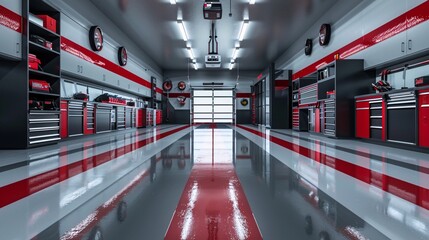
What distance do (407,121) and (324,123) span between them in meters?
2.39

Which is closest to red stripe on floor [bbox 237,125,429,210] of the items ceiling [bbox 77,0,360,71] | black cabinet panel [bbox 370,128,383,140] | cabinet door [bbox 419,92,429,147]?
cabinet door [bbox 419,92,429,147]

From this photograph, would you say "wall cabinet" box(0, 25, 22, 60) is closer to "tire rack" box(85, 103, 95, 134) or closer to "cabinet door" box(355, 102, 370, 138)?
"tire rack" box(85, 103, 95, 134)

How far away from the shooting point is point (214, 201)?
56.0 inches

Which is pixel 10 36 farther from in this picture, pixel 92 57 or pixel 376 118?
pixel 376 118

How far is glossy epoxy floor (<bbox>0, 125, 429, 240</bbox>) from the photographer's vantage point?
105cm

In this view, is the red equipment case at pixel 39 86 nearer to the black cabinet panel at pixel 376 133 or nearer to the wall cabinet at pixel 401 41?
the black cabinet panel at pixel 376 133

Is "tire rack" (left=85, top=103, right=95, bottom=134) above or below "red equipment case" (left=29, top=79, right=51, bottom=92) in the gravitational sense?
below

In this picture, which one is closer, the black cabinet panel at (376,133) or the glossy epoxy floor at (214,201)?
the glossy epoxy floor at (214,201)

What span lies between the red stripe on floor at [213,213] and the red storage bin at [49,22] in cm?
401

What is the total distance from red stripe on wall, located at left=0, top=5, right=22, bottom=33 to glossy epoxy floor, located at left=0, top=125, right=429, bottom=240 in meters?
2.00

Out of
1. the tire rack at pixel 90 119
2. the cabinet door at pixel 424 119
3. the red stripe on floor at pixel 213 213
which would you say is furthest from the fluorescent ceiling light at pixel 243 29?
the red stripe on floor at pixel 213 213

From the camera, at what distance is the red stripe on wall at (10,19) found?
127 inches

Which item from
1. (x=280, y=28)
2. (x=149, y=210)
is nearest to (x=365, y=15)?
(x=280, y=28)

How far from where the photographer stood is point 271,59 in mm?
12789
